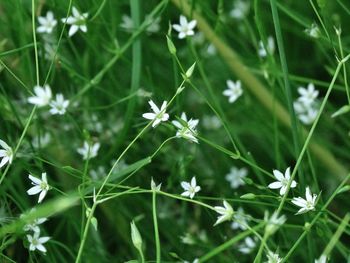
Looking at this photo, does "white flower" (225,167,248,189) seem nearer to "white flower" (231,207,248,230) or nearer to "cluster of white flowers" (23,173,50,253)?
"white flower" (231,207,248,230)

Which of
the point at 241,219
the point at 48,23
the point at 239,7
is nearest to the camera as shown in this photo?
the point at 241,219

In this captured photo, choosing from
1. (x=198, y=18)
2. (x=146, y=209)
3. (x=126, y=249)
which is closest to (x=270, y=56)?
(x=198, y=18)

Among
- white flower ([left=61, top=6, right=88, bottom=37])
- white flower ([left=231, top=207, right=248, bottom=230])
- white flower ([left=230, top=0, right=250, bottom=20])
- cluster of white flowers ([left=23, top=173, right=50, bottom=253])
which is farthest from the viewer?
white flower ([left=230, top=0, right=250, bottom=20])

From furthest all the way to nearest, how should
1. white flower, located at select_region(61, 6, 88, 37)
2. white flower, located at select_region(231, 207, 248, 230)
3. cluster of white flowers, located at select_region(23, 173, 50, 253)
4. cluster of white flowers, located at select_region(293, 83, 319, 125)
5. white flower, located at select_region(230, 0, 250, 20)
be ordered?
white flower, located at select_region(230, 0, 250, 20), cluster of white flowers, located at select_region(293, 83, 319, 125), white flower, located at select_region(61, 6, 88, 37), cluster of white flowers, located at select_region(23, 173, 50, 253), white flower, located at select_region(231, 207, 248, 230)

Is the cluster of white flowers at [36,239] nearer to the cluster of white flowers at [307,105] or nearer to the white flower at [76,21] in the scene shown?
the white flower at [76,21]

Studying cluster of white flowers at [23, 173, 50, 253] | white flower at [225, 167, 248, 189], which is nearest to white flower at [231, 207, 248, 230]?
white flower at [225, 167, 248, 189]

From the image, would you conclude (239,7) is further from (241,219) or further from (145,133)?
(241,219)

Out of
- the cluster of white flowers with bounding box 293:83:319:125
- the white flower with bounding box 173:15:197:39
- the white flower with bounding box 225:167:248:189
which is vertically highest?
the white flower with bounding box 173:15:197:39

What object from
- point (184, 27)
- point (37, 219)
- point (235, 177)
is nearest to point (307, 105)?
point (235, 177)

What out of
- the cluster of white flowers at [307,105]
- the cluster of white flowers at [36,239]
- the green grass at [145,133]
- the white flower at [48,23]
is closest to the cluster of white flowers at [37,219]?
the cluster of white flowers at [36,239]
